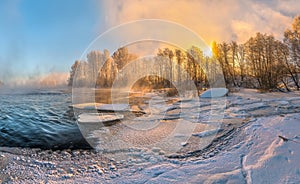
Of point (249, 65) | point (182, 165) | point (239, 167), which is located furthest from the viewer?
point (249, 65)

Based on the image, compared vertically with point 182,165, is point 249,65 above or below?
above

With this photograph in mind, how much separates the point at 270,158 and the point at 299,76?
18312mm

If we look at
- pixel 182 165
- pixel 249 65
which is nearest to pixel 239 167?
pixel 182 165

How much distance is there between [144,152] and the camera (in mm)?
3201

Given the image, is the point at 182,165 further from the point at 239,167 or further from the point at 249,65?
the point at 249,65

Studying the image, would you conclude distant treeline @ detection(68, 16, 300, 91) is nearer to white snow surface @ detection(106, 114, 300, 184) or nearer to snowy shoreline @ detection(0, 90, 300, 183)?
snowy shoreline @ detection(0, 90, 300, 183)

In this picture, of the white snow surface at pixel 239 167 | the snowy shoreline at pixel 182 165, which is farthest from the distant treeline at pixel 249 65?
the white snow surface at pixel 239 167

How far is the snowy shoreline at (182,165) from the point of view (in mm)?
2227

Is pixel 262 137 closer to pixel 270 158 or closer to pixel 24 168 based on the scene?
pixel 270 158

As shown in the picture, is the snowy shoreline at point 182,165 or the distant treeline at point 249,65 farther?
the distant treeline at point 249,65

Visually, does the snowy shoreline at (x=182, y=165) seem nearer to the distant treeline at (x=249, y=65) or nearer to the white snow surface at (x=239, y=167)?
the white snow surface at (x=239, y=167)

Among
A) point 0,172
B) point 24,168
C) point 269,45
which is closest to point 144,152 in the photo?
point 24,168

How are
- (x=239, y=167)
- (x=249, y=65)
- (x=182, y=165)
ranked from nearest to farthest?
(x=239, y=167) → (x=182, y=165) → (x=249, y=65)

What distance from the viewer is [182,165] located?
8.68ft
